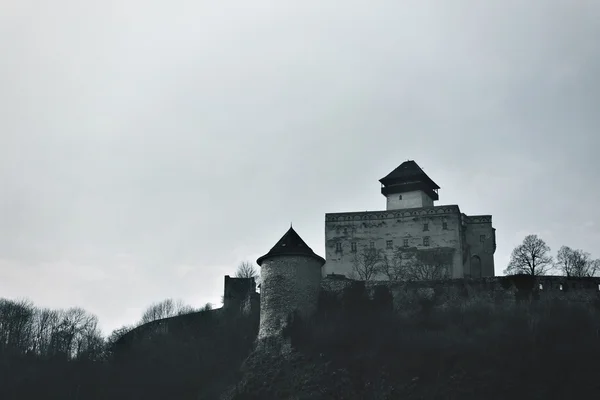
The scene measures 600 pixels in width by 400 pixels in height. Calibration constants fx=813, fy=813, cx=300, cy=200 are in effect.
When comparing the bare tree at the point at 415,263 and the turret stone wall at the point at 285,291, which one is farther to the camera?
the bare tree at the point at 415,263

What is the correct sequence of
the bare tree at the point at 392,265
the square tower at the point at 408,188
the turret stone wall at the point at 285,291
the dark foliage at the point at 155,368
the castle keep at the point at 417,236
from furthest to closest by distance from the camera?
the square tower at the point at 408,188, the castle keep at the point at 417,236, the bare tree at the point at 392,265, the dark foliage at the point at 155,368, the turret stone wall at the point at 285,291

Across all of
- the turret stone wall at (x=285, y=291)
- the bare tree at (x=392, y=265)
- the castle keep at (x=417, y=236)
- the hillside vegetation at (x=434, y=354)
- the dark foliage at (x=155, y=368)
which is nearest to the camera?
the hillside vegetation at (x=434, y=354)

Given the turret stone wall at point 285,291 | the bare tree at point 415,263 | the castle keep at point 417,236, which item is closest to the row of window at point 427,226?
the castle keep at point 417,236

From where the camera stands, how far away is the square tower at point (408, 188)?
71.4m

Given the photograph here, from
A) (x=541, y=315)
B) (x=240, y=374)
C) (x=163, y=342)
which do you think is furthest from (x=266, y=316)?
(x=541, y=315)

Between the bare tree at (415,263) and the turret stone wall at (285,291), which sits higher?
the bare tree at (415,263)

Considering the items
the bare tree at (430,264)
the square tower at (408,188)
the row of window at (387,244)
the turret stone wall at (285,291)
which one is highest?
the square tower at (408,188)

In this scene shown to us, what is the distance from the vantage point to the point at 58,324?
79688 mm

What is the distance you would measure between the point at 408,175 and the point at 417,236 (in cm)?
744

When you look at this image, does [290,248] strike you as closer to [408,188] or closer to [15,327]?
[408,188]

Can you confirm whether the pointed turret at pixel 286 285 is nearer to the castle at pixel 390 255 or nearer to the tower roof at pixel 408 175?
the castle at pixel 390 255

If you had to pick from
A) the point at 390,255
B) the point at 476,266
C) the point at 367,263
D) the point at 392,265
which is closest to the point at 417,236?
the point at 390,255

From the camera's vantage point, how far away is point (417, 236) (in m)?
67.2

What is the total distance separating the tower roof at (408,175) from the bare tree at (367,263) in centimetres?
821
